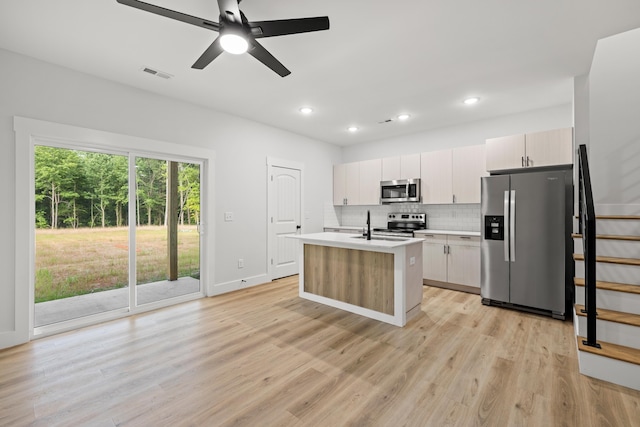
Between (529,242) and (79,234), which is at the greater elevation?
(79,234)

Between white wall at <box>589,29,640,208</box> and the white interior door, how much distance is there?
4.14 m

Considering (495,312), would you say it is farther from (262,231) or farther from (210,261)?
(210,261)

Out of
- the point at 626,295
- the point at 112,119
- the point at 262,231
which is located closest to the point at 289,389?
the point at 626,295

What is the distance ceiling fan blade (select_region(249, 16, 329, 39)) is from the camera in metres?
1.81

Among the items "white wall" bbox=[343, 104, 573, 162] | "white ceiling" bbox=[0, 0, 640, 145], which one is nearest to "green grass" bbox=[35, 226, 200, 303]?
"white ceiling" bbox=[0, 0, 640, 145]

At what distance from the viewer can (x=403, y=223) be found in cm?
551

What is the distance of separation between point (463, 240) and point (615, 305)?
2.05 metres

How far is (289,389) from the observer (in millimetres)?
2033

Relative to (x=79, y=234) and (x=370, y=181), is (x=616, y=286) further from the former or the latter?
(x=79, y=234)

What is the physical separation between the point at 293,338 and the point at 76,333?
225 cm

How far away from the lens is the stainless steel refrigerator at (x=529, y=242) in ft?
10.9

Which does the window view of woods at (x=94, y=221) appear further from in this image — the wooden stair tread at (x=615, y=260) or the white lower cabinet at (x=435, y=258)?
the wooden stair tread at (x=615, y=260)

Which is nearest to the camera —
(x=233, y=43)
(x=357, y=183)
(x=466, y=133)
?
(x=233, y=43)

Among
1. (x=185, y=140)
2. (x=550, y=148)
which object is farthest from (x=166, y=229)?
(x=550, y=148)
